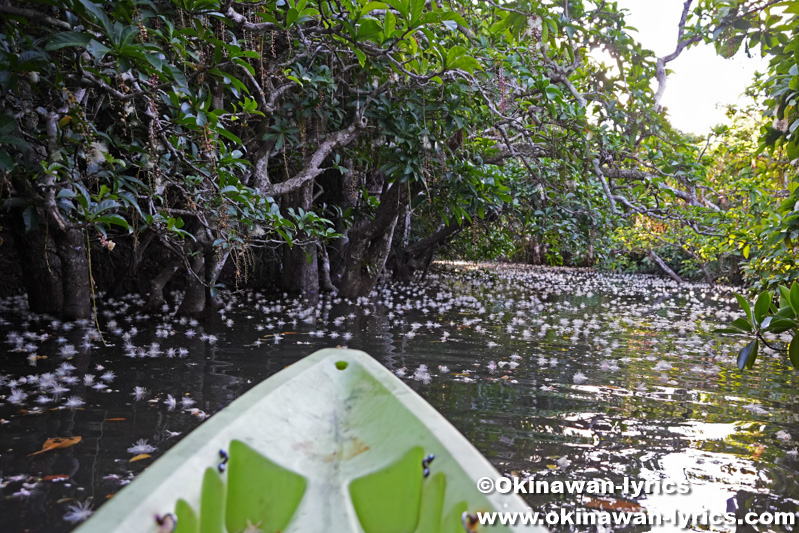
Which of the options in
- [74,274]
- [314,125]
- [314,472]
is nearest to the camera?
[314,472]

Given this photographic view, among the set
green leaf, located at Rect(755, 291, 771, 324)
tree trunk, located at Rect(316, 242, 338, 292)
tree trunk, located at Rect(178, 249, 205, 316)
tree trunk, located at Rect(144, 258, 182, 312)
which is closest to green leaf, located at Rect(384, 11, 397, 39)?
green leaf, located at Rect(755, 291, 771, 324)

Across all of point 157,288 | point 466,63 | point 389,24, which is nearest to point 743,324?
point 466,63

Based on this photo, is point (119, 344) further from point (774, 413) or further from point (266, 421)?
point (774, 413)

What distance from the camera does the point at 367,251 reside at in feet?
31.3

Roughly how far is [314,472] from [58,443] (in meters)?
1.72

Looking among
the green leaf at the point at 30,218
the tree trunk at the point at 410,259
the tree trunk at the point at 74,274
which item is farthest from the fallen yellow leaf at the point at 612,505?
the tree trunk at the point at 410,259

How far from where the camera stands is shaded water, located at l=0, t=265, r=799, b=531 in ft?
7.68

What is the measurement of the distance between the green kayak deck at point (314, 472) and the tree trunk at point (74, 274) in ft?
14.7

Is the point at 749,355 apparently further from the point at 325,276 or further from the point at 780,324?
the point at 325,276

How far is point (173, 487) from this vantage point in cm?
130

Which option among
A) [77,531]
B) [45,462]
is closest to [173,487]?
[77,531]

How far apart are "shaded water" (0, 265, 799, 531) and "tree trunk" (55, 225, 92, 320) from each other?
0.80 feet

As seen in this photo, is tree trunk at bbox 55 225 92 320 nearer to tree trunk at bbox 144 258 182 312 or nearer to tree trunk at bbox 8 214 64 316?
tree trunk at bbox 8 214 64 316

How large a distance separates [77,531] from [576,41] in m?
6.08
